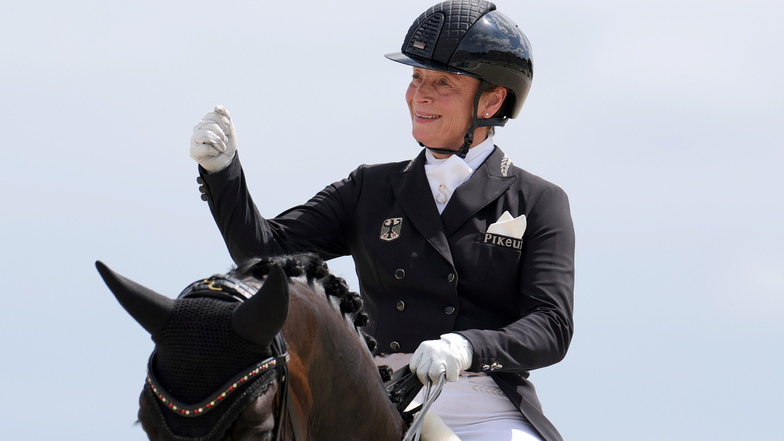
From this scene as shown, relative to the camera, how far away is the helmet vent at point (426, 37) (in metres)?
8.19

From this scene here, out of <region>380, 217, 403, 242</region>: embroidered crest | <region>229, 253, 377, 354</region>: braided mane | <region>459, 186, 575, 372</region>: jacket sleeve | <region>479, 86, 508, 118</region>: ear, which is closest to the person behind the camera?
<region>229, 253, 377, 354</region>: braided mane

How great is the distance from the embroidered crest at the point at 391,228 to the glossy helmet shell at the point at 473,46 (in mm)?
1087

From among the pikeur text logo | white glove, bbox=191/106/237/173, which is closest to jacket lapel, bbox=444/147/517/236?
the pikeur text logo

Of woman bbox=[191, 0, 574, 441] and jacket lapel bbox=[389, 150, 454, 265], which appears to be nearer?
woman bbox=[191, 0, 574, 441]

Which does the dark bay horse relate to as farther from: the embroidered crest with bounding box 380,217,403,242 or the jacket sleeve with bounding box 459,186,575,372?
the embroidered crest with bounding box 380,217,403,242

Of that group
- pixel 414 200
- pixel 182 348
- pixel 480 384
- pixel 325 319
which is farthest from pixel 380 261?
pixel 182 348

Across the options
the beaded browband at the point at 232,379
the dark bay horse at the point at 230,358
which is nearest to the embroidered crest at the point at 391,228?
the dark bay horse at the point at 230,358

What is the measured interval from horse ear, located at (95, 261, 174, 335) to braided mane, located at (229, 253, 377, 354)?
54 cm

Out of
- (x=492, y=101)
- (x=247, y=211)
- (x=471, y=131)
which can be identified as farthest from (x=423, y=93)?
(x=247, y=211)

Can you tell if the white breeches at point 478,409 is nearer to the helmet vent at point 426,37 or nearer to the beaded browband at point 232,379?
the beaded browband at point 232,379

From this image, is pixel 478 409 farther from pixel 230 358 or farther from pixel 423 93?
pixel 230 358

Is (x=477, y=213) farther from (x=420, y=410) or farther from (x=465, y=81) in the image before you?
(x=420, y=410)

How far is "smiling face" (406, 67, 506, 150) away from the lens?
8.08 metres

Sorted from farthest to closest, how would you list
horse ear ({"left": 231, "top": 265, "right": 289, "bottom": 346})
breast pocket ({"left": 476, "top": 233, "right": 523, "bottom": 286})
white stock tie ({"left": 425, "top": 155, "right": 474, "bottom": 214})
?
white stock tie ({"left": 425, "top": 155, "right": 474, "bottom": 214}) → breast pocket ({"left": 476, "top": 233, "right": 523, "bottom": 286}) → horse ear ({"left": 231, "top": 265, "right": 289, "bottom": 346})
